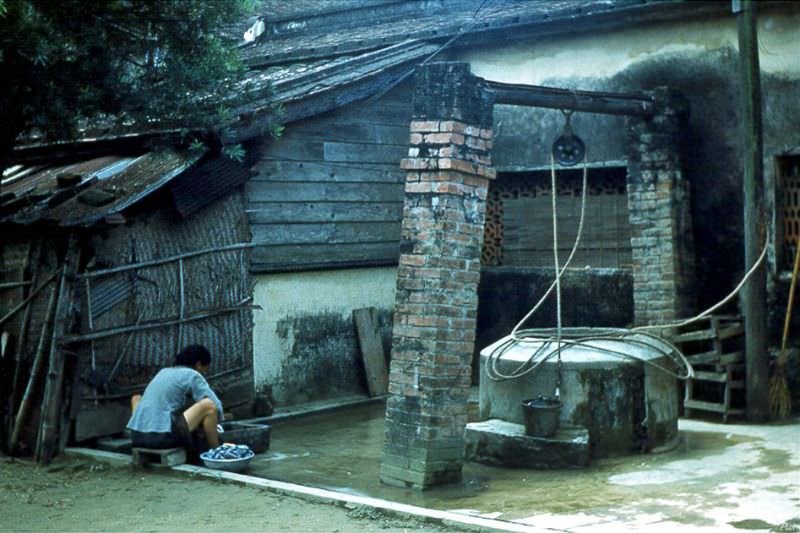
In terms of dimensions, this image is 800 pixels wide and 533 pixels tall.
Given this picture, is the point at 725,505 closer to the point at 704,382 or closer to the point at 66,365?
the point at 704,382

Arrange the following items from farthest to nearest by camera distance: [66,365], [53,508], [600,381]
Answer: [66,365] < [600,381] < [53,508]

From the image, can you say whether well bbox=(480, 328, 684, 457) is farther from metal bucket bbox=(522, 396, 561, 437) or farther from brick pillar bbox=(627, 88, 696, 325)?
brick pillar bbox=(627, 88, 696, 325)

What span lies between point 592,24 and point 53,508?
757 cm

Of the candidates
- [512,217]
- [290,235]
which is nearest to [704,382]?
[512,217]

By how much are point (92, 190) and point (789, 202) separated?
6.87 metres

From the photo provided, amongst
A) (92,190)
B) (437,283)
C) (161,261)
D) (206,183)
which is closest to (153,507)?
(437,283)

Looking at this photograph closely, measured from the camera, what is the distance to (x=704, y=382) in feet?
36.2

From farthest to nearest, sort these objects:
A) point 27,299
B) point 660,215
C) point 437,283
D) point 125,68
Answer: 1. point 660,215
2. point 27,299
3. point 125,68
4. point 437,283

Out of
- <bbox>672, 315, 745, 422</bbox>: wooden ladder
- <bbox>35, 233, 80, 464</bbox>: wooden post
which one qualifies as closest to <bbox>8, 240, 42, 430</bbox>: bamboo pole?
<bbox>35, 233, 80, 464</bbox>: wooden post

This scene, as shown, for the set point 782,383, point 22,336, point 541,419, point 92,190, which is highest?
point 92,190

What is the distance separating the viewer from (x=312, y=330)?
1242 centimetres

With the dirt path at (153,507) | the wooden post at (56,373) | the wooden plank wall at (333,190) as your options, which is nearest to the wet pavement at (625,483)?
the dirt path at (153,507)

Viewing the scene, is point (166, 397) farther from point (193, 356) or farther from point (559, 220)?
point (559, 220)

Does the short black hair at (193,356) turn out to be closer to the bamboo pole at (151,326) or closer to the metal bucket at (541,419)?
the bamboo pole at (151,326)
